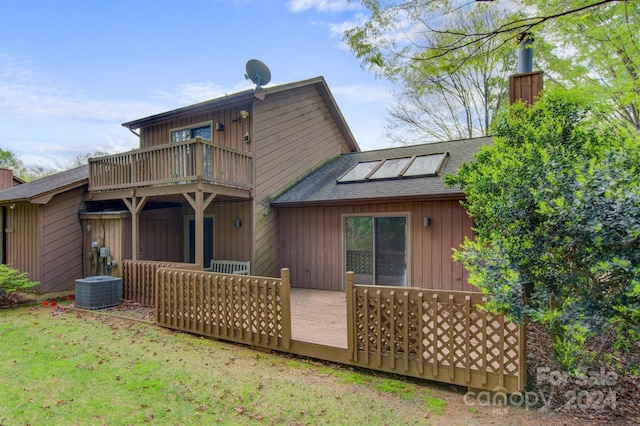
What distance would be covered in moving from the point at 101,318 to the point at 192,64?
11.0 m

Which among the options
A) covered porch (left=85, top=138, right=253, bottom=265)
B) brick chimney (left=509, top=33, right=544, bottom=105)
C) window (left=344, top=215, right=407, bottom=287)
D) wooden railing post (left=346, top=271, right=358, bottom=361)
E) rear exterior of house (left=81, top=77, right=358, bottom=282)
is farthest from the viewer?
window (left=344, top=215, right=407, bottom=287)

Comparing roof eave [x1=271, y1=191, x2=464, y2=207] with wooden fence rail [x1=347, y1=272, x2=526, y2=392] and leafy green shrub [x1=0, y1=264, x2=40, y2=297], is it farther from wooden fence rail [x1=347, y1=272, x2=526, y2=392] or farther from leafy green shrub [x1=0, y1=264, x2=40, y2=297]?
leafy green shrub [x1=0, y1=264, x2=40, y2=297]

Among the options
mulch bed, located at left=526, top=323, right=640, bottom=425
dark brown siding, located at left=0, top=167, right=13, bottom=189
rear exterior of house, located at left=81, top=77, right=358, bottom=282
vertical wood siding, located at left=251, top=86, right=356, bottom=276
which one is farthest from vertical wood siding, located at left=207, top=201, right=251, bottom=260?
dark brown siding, located at left=0, top=167, right=13, bottom=189

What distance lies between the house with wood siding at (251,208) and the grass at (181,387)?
8.85 ft

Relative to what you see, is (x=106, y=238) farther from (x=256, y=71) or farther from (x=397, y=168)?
(x=397, y=168)

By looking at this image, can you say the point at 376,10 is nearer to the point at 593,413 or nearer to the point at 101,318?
the point at 593,413

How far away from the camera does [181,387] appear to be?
3705mm

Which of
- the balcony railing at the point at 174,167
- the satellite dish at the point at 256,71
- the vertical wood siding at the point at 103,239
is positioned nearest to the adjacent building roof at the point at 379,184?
the balcony railing at the point at 174,167

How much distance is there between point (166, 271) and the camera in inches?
240

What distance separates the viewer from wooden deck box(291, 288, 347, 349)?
15.5ft

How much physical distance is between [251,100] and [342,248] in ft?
14.3

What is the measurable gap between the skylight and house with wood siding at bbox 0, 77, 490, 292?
4 cm

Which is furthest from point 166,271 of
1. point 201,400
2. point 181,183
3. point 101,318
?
point 201,400

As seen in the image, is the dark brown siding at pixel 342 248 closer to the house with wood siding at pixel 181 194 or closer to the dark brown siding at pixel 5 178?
the house with wood siding at pixel 181 194
